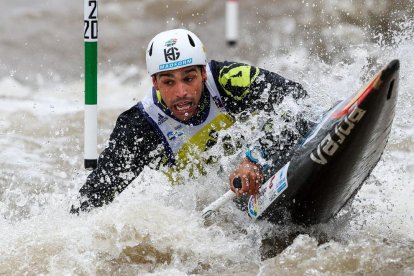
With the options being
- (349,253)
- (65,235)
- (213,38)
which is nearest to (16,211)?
(65,235)

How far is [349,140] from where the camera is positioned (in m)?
4.29

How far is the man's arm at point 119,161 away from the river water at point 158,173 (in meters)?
0.10

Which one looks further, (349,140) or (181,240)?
(181,240)

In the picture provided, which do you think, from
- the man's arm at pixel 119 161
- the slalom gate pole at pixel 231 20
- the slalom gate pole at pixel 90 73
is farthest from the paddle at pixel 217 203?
the slalom gate pole at pixel 231 20

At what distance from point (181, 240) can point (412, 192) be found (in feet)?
8.12

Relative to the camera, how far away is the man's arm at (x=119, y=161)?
500cm

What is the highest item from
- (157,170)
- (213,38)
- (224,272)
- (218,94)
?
(213,38)

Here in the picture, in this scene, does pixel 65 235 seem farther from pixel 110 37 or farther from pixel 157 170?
pixel 110 37

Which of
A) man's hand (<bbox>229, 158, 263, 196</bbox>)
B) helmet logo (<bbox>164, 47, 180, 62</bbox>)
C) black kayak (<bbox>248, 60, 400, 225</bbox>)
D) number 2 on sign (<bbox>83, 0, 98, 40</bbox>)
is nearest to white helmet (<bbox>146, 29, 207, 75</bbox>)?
helmet logo (<bbox>164, 47, 180, 62</bbox>)

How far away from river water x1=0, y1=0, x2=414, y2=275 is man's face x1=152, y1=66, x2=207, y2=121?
0.62 metres

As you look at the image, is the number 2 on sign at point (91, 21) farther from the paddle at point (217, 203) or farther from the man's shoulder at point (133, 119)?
the paddle at point (217, 203)

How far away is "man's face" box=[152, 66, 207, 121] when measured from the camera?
190 inches

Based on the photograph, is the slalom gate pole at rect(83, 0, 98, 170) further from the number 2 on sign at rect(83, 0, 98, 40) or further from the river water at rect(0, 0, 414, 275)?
the river water at rect(0, 0, 414, 275)

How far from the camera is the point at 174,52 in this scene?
4840 mm
